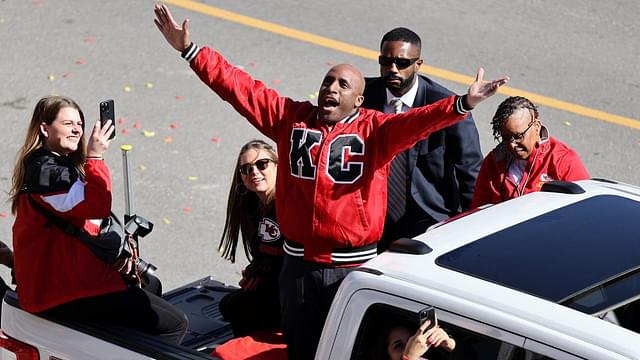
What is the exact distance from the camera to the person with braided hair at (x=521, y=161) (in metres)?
5.89

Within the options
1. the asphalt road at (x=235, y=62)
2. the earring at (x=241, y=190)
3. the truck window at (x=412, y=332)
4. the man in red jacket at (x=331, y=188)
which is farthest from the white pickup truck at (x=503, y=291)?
the asphalt road at (x=235, y=62)

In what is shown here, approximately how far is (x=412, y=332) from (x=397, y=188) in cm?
213

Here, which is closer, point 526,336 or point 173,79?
point 526,336

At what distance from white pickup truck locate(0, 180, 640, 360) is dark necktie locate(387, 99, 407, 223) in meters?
1.21

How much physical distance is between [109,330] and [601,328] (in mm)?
2158

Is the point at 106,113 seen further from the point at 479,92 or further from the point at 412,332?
the point at 412,332

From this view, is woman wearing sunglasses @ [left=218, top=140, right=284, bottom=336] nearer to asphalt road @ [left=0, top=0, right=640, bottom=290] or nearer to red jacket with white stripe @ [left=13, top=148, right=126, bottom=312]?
red jacket with white stripe @ [left=13, top=148, right=126, bottom=312]

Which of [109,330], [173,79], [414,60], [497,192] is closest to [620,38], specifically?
[173,79]

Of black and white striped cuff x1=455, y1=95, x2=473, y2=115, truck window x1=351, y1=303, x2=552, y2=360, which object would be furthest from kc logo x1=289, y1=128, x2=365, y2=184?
truck window x1=351, y1=303, x2=552, y2=360

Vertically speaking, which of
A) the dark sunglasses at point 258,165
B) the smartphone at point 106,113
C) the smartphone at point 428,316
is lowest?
the smartphone at point 428,316

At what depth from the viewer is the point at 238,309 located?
19.0ft

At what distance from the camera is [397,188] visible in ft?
20.8

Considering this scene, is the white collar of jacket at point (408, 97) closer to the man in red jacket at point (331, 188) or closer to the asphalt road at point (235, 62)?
the man in red jacket at point (331, 188)

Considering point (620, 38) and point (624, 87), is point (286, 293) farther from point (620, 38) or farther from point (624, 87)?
point (620, 38)
